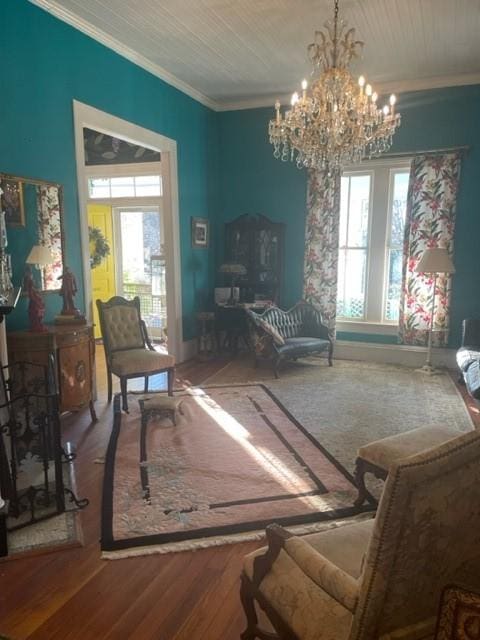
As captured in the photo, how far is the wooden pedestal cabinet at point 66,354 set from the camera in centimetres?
336

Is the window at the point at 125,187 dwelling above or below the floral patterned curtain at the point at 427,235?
above

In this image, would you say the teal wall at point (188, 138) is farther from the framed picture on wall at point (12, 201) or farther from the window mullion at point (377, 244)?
the window mullion at point (377, 244)

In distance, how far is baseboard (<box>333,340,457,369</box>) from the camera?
5.77 metres

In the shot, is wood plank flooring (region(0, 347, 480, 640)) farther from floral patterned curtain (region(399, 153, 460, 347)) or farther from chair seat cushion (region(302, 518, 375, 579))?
floral patterned curtain (region(399, 153, 460, 347))

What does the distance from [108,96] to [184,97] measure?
1608 mm

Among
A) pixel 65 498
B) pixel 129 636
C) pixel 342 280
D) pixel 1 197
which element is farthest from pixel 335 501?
pixel 342 280

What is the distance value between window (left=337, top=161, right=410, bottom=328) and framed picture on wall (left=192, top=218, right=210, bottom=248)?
74.4 inches

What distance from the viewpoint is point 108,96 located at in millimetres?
4418

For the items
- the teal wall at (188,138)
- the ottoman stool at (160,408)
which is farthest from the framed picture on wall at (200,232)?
the ottoman stool at (160,408)

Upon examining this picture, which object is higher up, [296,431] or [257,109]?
[257,109]

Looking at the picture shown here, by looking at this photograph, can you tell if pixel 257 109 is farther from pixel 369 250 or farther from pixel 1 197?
pixel 1 197

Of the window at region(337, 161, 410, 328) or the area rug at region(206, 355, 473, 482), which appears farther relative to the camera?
the window at region(337, 161, 410, 328)

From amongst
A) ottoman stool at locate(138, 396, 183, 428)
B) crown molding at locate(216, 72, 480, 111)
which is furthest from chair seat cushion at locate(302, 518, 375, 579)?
crown molding at locate(216, 72, 480, 111)

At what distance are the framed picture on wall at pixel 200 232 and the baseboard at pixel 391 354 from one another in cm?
236
